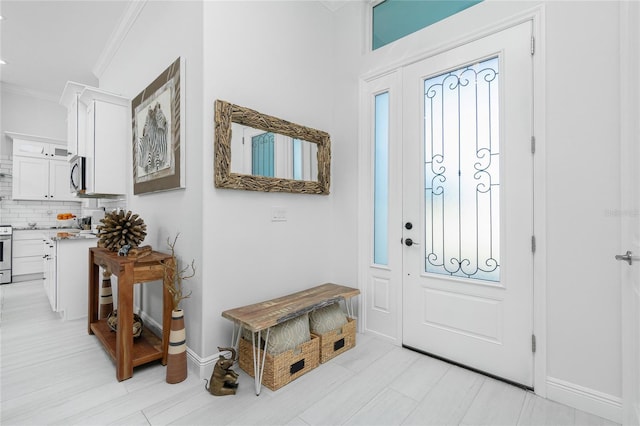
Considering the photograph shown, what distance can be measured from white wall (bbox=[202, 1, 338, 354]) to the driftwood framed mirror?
78 millimetres

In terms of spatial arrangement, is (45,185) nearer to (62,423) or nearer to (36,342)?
(36,342)

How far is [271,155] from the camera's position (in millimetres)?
2426

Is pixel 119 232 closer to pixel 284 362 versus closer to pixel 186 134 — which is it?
pixel 186 134

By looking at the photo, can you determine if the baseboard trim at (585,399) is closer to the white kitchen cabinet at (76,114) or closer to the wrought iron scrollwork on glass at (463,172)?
the wrought iron scrollwork on glass at (463,172)

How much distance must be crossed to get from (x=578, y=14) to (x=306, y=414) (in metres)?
2.73

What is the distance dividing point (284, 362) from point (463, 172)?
1818 mm

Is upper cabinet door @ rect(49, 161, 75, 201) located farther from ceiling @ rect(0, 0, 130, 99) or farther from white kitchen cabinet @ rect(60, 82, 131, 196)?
white kitchen cabinet @ rect(60, 82, 131, 196)

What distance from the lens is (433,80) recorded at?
2.34 meters

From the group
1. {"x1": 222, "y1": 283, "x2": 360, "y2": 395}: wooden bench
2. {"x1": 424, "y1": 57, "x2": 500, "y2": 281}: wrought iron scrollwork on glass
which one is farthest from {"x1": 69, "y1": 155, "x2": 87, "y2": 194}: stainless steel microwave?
{"x1": 424, "y1": 57, "x2": 500, "y2": 281}: wrought iron scrollwork on glass

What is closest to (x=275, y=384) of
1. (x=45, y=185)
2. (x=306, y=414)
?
(x=306, y=414)

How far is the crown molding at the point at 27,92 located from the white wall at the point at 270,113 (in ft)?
16.2

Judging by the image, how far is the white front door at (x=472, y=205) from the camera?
1.92 meters

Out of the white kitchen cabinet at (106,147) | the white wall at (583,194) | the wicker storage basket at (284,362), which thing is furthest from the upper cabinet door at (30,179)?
the white wall at (583,194)

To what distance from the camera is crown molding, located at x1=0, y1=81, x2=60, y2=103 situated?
4.77 m
